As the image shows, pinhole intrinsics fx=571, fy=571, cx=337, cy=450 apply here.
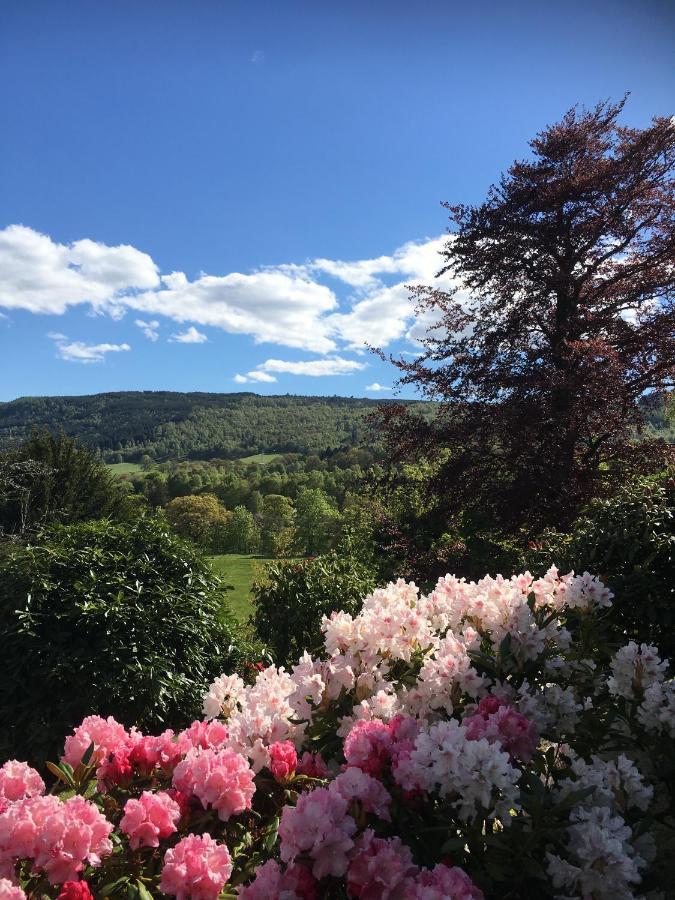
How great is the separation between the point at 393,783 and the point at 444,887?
1.45 ft

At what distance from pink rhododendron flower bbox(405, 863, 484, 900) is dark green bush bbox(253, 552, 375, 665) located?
4.87m

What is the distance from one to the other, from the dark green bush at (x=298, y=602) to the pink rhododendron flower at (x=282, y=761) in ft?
14.3

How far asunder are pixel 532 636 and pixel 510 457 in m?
5.13

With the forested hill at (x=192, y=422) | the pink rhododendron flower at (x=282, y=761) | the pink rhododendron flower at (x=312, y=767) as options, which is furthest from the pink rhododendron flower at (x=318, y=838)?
the forested hill at (x=192, y=422)

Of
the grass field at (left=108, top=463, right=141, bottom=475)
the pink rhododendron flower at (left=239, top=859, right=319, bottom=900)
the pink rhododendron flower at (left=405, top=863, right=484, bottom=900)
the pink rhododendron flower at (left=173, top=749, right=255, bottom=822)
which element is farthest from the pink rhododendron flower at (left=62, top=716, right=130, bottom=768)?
the grass field at (left=108, top=463, right=141, bottom=475)

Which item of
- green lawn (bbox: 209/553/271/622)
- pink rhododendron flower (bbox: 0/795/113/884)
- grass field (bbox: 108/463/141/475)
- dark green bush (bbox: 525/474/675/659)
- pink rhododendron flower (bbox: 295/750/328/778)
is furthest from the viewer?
grass field (bbox: 108/463/141/475)

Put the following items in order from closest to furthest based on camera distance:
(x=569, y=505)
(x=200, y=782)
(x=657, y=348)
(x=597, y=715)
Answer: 1. (x=200, y=782)
2. (x=597, y=715)
3. (x=569, y=505)
4. (x=657, y=348)

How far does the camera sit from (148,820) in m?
1.79

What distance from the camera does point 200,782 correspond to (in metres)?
1.92

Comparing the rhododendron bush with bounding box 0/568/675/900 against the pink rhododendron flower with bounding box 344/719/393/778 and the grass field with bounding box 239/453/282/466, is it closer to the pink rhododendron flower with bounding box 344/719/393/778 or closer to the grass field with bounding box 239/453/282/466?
the pink rhododendron flower with bounding box 344/719/393/778

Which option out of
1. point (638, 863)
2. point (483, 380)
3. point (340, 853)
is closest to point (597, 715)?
point (638, 863)

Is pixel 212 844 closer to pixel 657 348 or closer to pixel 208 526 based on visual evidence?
pixel 657 348

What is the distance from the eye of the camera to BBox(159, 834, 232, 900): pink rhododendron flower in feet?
5.27

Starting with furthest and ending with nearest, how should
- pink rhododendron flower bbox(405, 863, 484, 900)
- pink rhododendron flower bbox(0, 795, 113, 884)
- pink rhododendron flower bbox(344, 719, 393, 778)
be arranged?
1. pink rhododendron flower bbox(344, 719, 393, 778)
2. pink rhododendron flower bbox(0, 795, 113, 884)
3. pink rhododendron flower bbox(405, 863, 484, 900)
